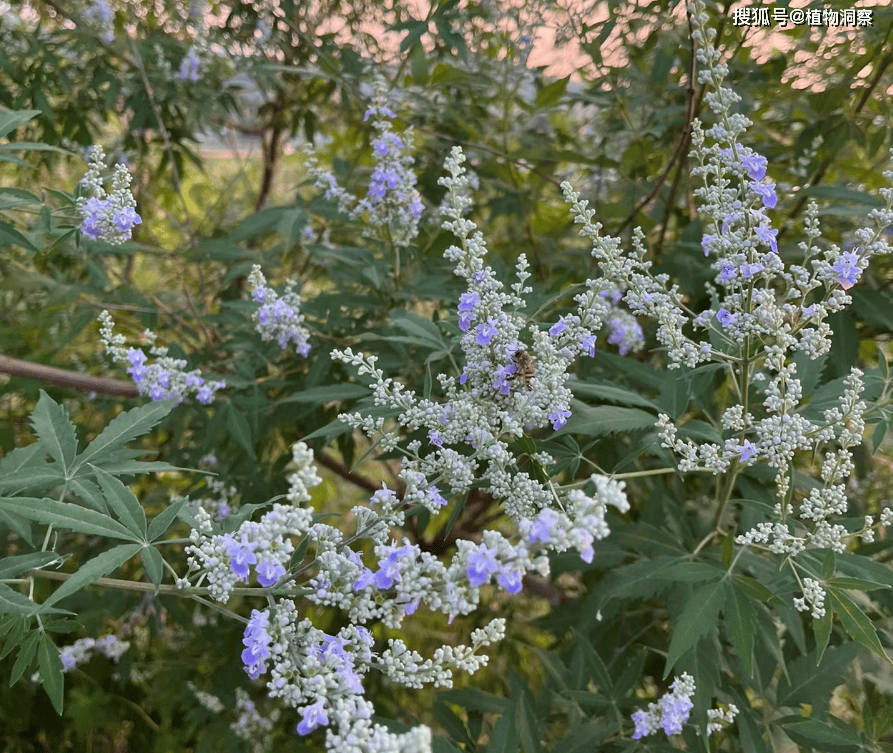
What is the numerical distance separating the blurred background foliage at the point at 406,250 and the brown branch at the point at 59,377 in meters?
0.26

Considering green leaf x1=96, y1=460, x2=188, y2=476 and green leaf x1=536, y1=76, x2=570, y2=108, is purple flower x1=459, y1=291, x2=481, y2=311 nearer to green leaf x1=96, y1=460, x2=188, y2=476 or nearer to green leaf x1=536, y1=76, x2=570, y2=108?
green leaf x1=96, y1=460, x2=188, y2=476

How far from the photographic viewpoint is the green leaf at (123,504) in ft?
4.73

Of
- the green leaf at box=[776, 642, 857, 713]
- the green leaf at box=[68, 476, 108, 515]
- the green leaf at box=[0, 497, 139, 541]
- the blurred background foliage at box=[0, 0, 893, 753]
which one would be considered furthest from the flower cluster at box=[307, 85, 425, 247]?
the green leaf at box=[776, 642, 857, 713]

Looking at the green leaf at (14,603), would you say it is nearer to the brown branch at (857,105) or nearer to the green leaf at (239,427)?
the green leaf at (239,427)

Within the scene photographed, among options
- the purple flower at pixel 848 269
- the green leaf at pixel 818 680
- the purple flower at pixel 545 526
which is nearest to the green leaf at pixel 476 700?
the green leaf at pixel 818 680

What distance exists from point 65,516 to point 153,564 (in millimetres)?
193

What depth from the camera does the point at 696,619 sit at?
1.61m

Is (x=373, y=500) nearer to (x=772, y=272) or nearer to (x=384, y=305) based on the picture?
(x=772, y=272)

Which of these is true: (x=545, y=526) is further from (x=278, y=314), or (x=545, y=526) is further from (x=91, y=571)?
(x=278, y=314)

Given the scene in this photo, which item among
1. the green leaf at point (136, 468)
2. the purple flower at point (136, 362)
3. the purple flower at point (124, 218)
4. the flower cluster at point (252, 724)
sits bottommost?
the flower cluster at point (252, 724)

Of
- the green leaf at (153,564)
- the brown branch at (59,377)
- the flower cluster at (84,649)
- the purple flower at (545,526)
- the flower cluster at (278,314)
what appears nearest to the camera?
the purple flower at (545,526)

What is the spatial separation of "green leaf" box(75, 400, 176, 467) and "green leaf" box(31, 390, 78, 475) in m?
0.03

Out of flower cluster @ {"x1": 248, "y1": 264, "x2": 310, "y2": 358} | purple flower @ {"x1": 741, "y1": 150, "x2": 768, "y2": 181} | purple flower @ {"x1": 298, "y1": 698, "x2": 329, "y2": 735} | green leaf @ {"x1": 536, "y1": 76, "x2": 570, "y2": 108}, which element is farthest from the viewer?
green leaf @ {"x1": 536, "y1": 76, "x2": 570, "y2": 108}

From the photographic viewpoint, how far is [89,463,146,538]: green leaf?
144 cm
